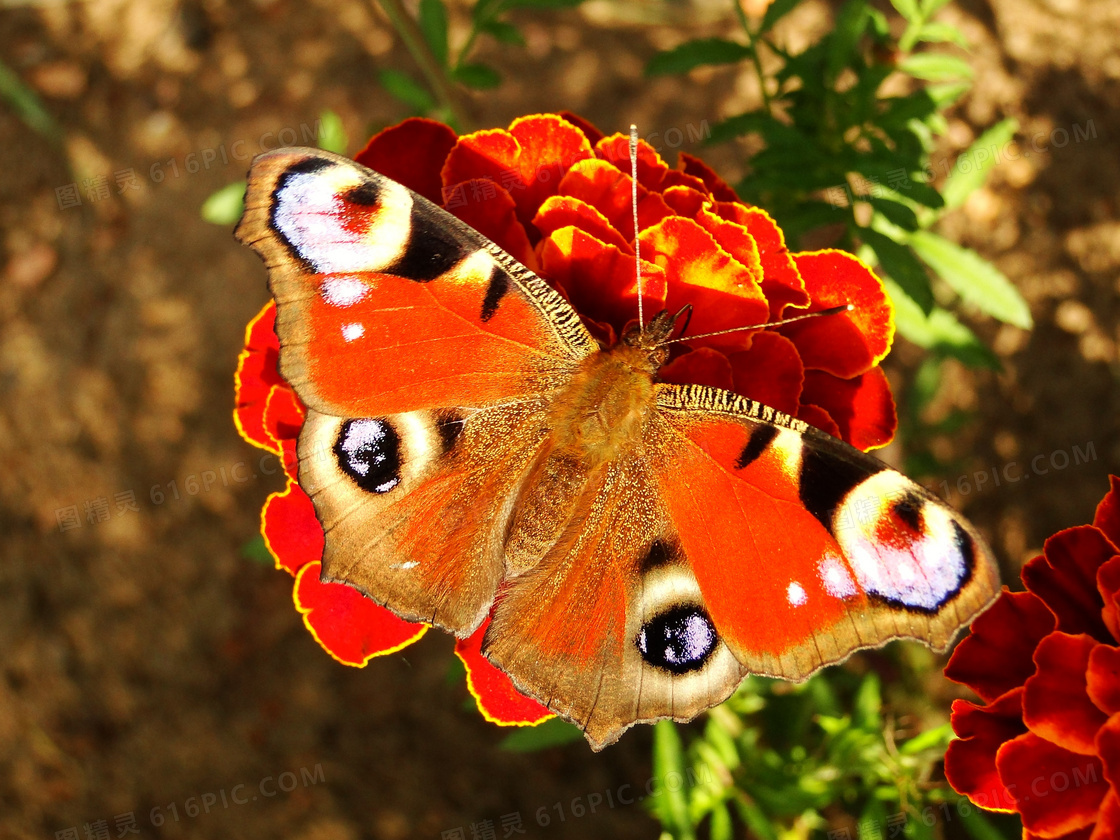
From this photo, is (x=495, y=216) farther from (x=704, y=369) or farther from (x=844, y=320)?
(x=844, y=320)

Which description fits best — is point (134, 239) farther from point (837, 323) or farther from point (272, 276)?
point (837, 323)

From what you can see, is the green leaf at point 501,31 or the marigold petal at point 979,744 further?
the green leaf at point 501,31

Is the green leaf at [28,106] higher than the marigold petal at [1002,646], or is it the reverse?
the marigold petal at [1002,646]

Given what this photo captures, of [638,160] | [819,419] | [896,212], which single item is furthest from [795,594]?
[896,212]

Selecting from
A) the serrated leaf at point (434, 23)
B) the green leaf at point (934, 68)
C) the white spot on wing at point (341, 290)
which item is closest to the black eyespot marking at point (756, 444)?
the white spot on wing at point (341, 290)

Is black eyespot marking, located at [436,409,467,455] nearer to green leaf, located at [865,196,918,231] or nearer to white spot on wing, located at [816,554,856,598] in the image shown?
white spot on wing, located at [816,554,856,598]

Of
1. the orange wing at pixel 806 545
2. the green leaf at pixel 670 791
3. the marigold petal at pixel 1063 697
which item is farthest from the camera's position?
the green leaf at pixel 670 791

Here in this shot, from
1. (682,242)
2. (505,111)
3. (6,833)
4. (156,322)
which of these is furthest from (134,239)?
(682,242)

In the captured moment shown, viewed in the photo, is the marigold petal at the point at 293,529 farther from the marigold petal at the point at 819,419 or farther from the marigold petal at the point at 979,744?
the marigold petal at the point at 979,744
